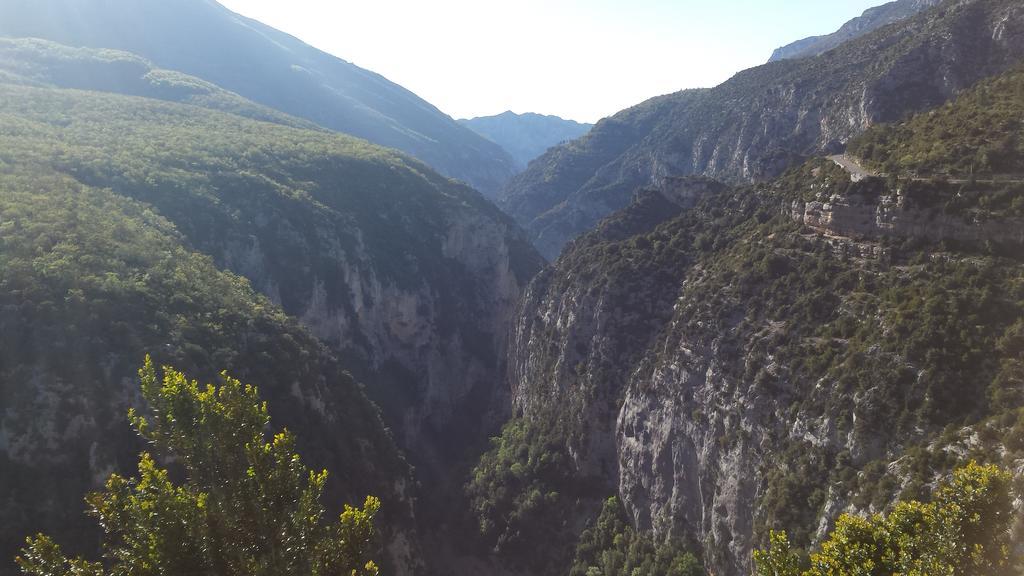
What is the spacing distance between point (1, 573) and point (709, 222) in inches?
2439

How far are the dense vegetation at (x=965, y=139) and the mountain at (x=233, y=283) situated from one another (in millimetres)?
49248

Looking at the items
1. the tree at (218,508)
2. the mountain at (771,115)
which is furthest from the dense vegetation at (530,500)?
the mountain at (771,115)

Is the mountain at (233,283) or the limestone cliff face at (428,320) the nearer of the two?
the mountain at (233,283)

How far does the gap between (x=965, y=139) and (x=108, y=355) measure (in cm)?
5946

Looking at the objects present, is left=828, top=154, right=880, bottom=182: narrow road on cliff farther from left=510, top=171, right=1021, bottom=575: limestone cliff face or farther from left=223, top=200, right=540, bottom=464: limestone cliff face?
left=223, top=200, right=540, bottom=464: limestone cliff face

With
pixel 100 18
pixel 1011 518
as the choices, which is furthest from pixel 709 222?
pixel 100 18

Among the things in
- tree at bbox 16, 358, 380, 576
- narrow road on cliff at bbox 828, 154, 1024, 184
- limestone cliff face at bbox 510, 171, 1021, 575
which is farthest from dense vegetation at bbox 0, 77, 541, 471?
narrow road on cliff at bbox 828, 154, 1024, 184

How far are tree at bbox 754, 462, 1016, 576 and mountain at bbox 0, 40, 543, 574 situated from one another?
34300mm

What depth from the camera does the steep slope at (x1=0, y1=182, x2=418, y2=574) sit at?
30125 millimetres

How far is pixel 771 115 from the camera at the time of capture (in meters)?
105

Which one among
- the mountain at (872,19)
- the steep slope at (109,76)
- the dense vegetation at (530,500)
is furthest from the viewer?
the mountain at (872,19)

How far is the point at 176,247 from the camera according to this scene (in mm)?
54000

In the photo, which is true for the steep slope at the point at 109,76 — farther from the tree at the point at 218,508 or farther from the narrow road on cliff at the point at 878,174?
the tree at the point at 218,508

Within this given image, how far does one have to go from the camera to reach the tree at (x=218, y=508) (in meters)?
11.6
